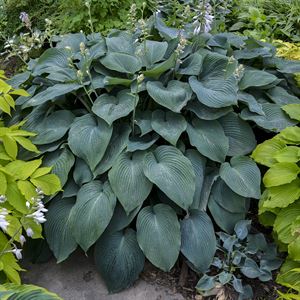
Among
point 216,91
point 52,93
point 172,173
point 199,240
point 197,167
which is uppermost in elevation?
point 52,93

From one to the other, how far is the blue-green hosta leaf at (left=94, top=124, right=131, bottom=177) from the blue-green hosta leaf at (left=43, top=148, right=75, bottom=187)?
0.18m

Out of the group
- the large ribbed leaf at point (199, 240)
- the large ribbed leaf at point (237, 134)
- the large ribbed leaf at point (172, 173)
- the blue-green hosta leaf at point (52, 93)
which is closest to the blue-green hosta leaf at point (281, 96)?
the large ribbed leaf at point (237, 134)

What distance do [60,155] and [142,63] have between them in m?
0.84

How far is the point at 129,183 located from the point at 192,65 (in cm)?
99

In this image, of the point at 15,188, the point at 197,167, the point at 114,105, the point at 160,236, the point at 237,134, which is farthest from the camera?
the point at 237,134

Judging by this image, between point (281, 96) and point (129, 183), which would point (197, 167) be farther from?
point (281, 96)

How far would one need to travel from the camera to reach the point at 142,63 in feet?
10.4

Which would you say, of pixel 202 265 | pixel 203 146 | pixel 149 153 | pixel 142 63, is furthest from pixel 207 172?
pixel 142 63

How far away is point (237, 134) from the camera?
10.2 ft

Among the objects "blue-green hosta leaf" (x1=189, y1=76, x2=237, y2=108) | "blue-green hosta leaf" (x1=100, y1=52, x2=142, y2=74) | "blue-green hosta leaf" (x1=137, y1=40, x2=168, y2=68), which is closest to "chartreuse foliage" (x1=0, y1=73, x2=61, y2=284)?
"blue-green hosta leaf" (x1=100, y1=52, x2=142, y2=74)

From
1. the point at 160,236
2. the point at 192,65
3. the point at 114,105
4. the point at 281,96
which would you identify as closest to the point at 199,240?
the point at 160,236

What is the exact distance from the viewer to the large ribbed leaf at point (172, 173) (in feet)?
8.61

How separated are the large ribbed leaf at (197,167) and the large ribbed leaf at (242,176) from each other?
4.8 inches

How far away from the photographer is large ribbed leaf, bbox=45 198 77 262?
274 cm
